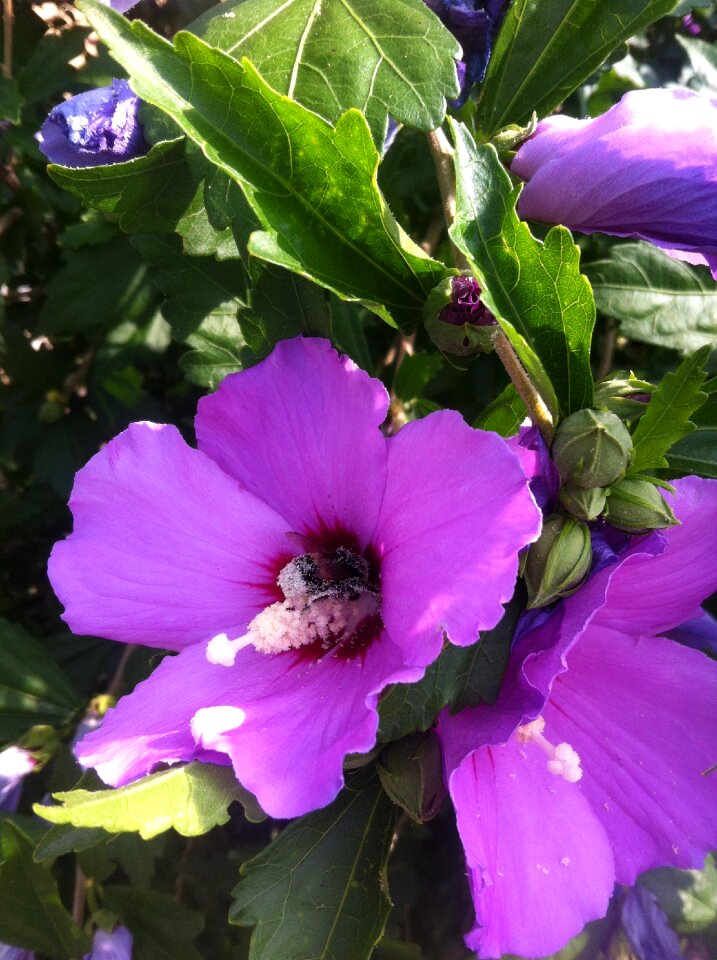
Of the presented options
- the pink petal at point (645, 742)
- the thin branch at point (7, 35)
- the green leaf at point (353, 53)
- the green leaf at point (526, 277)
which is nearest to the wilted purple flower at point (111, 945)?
the pink petal at point (645, 742)

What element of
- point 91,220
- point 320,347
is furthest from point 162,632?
point 91,220

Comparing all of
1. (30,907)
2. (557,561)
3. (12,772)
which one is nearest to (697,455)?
(557,561)

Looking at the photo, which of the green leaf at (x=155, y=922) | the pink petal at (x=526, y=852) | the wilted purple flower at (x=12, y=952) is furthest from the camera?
the green leaf at (x=155, y=922)

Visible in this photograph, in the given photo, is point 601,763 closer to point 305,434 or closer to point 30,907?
point 305,434

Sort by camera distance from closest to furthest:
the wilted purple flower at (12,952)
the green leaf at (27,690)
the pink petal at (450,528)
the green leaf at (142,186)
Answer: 1. the pink petal at (450,528)
2. the green leaf at (142,186)
3. the wilted purple flower at (12,952)
4. the green leaf at (27,690)

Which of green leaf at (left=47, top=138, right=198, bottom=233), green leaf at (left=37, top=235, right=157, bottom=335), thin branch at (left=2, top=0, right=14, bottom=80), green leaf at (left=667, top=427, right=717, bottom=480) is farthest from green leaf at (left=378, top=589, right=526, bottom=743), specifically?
thin branch at (left=2, top=0, right=14, bottom=80)

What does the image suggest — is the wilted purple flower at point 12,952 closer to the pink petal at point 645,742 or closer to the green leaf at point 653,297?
the pink petal at point 645,742

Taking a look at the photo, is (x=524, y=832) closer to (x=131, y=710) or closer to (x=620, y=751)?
(x=620, y=751)
